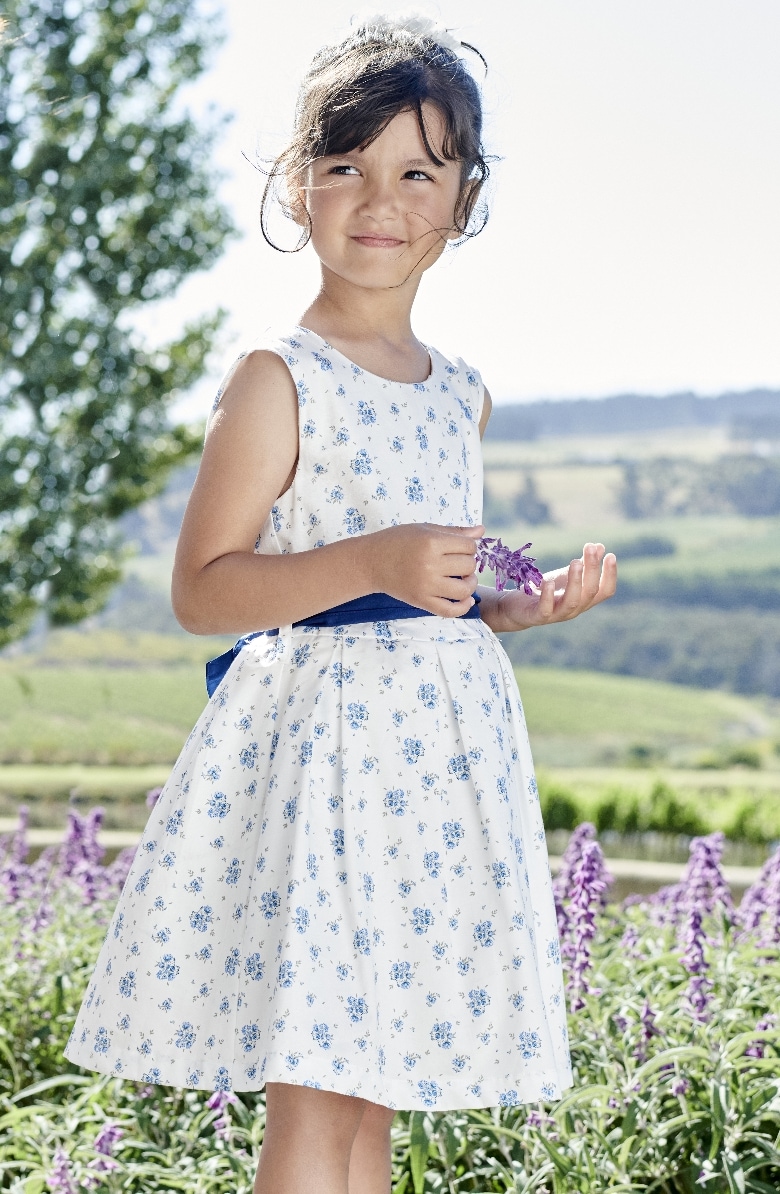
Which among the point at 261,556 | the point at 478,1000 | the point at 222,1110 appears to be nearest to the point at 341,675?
the point at 261,556

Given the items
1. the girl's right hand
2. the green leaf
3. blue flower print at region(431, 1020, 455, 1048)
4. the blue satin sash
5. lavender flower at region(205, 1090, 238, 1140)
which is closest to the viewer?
the girl's right hand

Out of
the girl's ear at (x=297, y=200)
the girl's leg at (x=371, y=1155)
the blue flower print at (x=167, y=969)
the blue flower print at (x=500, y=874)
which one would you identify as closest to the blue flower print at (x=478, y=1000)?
the blue flower print at (x=500, y=874)

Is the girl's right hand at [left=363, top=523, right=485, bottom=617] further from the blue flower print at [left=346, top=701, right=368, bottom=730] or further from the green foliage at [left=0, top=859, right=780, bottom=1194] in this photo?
the green foliage at [left=0, top=859, right=780, bottom=1194]

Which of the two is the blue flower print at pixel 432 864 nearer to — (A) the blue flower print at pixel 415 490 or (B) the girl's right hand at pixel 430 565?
(B) the girl's right hand at pixel 430 565

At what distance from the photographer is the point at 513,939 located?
1.28 m

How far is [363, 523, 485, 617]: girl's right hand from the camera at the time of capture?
1.15 metres

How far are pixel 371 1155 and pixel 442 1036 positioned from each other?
0.25 metres

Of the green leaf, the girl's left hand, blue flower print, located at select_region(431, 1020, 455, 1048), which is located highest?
the girl's left hand

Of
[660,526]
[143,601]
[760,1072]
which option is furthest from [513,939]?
[660,526]

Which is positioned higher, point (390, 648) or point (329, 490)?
point (329, 490)

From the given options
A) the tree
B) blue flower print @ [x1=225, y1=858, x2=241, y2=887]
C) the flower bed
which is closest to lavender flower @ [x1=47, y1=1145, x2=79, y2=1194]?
the flower bed

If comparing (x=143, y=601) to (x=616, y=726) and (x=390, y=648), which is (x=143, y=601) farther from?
(x=390, y=648)

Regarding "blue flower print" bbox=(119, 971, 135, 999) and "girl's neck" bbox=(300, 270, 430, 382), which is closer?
"blue flower print" bbox=(119, 971, 135, 999)

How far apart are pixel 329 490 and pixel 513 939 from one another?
0.52 meters
